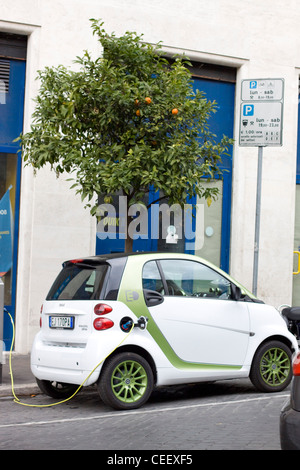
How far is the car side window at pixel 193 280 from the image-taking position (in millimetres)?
8531

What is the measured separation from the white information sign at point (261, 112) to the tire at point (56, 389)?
430 cm

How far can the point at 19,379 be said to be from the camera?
32.6ft

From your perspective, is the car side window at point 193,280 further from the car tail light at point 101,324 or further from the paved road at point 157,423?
the paved road at point 157,423

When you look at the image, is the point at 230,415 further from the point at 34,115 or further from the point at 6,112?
the point at 6,112

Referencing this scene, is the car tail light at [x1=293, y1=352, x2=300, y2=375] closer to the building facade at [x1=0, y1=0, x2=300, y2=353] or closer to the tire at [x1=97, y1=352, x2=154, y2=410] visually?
the tire at [x1=97, y1=352, x2=154, y2=410]

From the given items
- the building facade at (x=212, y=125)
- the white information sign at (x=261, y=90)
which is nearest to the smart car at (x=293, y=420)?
the white information sign at (x=261, y=90)

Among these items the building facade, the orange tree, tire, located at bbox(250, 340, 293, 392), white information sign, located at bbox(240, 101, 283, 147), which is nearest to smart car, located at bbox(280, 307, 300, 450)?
tire, located at bbox(250, 340, 293, 392)

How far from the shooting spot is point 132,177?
959cm

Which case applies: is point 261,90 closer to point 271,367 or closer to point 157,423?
point 271,367

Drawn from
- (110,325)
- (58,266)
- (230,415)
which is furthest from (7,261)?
(230,415)

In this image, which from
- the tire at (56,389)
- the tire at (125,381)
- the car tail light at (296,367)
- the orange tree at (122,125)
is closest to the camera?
the car tail light at (296,367)

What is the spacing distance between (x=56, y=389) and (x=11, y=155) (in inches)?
191

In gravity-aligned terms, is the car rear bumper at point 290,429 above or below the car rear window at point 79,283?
below

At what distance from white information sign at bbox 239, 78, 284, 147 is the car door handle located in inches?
136
